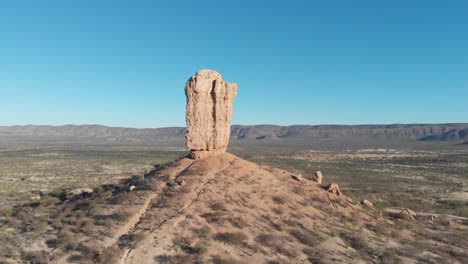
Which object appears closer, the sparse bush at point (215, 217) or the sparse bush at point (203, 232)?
the sparse bush at point (203, 232)

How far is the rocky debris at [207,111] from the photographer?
2577 centimetres

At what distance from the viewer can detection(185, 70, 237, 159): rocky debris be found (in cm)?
2577

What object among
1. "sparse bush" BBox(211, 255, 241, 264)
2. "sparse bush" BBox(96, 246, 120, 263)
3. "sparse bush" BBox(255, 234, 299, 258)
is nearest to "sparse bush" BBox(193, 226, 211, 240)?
"sparse bush" BBox(211, 255, 241, 264)

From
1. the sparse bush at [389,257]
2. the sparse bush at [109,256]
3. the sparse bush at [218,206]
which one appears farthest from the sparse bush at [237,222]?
the sparse bush at [389,257]

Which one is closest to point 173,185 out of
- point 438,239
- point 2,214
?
point 2,214

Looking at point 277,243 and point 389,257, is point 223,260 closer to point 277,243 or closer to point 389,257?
point 277,243

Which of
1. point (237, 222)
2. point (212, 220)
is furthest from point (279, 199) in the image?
point (212, 220)

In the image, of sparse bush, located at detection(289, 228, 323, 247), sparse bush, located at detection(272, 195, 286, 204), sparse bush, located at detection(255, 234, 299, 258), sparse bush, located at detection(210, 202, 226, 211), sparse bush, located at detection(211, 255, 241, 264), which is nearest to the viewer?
sparse bush, located at detection(211, 255, 241, 264)

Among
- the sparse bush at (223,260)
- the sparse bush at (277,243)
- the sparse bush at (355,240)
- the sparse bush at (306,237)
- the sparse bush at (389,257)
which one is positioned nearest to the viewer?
the sparse bush at (223,260)

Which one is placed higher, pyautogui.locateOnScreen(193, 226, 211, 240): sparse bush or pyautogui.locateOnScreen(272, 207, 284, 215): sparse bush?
pyautogui.locateOnScreen(272, 207, 284, 215): sparse bush

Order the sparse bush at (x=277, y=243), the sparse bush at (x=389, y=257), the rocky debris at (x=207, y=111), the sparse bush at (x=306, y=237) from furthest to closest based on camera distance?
the rocky debris at (x=207, y=111) → the sparse bush at (x=306, y=237) → the sparse bush at (x=389, y=257) → the sparse bush at (x=277, y=243)

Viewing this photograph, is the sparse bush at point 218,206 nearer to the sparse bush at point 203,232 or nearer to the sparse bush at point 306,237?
the sparse bush at point 203,232

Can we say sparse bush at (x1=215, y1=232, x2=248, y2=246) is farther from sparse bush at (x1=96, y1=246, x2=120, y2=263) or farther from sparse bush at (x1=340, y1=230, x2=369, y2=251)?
sparse bush at (x1=340, y1=230, x2=369, y2=251)

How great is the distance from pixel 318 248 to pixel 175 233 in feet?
22.7
